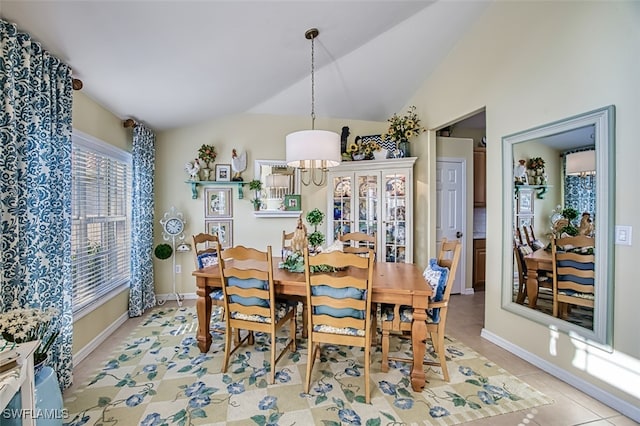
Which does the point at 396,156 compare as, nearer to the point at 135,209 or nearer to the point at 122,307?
the point at 135,209

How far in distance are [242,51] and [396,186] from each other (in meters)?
2.55

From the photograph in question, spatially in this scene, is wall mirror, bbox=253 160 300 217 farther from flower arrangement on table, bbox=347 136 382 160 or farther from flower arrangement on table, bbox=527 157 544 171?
flower arrangement on table, bbox=527 157 544 171

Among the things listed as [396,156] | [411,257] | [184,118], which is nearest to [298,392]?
[411,257]

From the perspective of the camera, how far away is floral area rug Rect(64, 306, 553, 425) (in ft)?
6.18

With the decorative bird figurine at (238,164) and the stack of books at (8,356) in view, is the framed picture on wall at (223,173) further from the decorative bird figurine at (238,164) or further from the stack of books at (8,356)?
the stack of books at (8,356)

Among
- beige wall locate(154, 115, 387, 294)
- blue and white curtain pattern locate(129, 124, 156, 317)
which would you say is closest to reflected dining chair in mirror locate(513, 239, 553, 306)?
beige wall locate(154, 115, 387, 294)

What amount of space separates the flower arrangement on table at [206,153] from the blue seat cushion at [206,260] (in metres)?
1.66

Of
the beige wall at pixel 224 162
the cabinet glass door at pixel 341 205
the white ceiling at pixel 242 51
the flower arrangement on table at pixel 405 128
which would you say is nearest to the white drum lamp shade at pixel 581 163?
the white ceiling at pixel 242 51

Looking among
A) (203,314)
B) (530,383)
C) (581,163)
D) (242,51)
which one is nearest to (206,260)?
(203,314)

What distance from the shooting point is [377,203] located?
420 centimetres

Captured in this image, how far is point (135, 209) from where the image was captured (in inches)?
141

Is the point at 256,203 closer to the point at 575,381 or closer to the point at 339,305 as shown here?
the point at 339,305

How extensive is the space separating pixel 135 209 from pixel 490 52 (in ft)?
14.0

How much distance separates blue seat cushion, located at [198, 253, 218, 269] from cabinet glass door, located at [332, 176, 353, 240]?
74.4 inches
